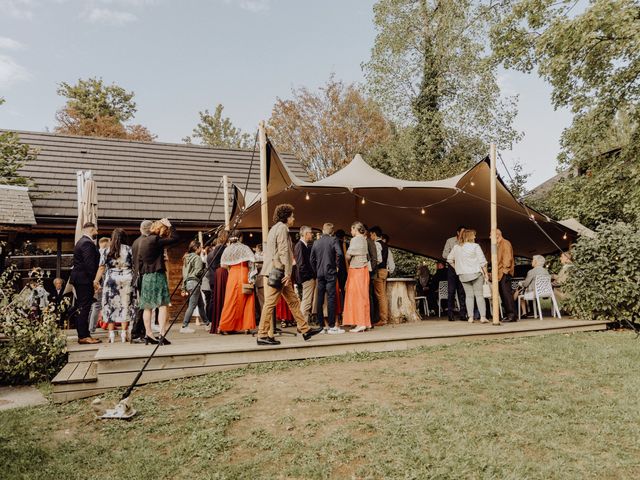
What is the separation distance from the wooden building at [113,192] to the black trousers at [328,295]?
343 centimetres

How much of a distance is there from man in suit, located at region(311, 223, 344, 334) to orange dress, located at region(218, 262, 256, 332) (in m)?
1.08

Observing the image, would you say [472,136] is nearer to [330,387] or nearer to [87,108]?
[330,387]

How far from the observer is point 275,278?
236 inches

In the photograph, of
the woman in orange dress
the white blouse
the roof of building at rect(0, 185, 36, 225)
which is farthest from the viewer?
the roof of building at rect(0, 185, 36, 225)

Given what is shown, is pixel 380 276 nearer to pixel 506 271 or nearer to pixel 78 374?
pixel 506 271

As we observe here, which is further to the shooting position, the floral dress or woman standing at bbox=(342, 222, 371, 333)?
woman standing at bbox=(342, 222, 371, 333)

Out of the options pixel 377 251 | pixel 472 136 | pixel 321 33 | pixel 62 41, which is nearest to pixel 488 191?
pixel 377 251

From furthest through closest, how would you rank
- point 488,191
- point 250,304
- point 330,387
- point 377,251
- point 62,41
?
point 62,41, point 488,191, point 377,251, point 250,304, point 330,387

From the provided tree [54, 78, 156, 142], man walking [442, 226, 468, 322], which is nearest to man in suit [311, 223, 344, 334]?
man walking [442, 226, 468, 322]

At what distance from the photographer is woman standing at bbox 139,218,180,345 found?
6.20m

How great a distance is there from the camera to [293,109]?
2791cm

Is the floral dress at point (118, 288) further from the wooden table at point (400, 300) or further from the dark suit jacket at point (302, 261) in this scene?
the wooden table at point (400, 300)

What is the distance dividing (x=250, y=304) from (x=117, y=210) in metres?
6.46

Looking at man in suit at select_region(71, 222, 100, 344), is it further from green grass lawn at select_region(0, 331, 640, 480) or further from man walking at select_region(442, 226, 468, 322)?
man walking at select_region(442, 226, 468, 322)
